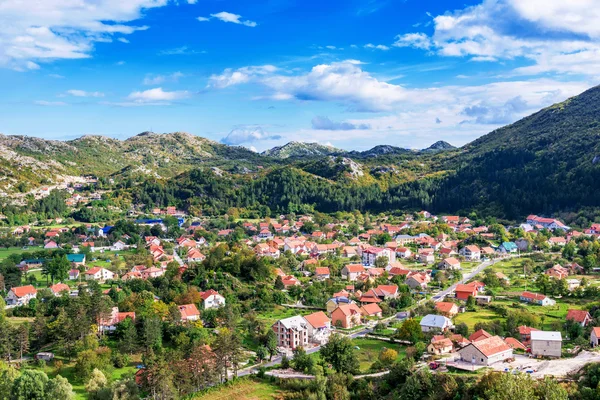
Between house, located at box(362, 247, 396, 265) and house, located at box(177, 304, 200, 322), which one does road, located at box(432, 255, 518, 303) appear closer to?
house, located at box(362, 247, 396, 265)

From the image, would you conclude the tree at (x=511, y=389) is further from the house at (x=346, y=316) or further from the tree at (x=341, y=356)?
the house at (x=346, y=316)

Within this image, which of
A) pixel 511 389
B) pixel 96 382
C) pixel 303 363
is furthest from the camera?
pixel 303 363

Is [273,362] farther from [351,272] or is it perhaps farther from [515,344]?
[351,272]

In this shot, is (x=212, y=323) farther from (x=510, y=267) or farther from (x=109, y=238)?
(x=109, y=238)

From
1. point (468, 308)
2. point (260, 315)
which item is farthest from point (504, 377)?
point (260, 315)

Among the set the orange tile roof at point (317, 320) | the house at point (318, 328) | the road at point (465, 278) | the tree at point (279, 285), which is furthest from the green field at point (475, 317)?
the tree at point (279, 285)

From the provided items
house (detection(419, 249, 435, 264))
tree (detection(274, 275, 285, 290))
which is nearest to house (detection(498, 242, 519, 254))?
house (detection(419, 249, 435, 264))

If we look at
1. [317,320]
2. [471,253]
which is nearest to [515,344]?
[317,320]
